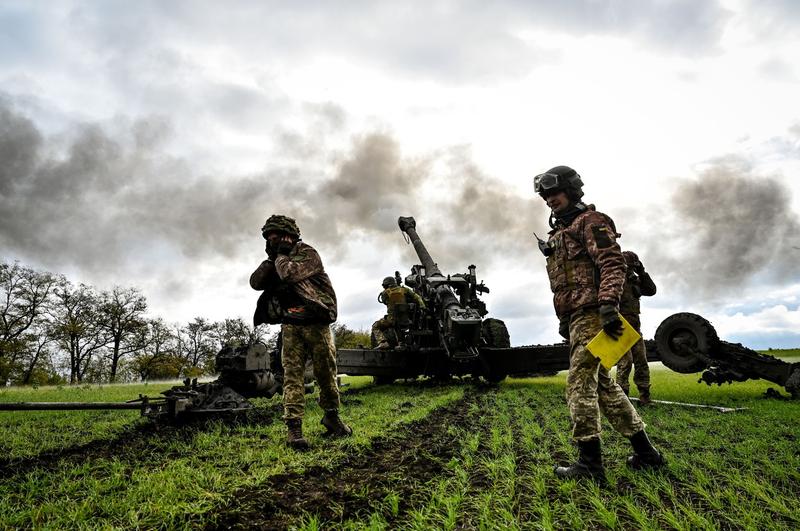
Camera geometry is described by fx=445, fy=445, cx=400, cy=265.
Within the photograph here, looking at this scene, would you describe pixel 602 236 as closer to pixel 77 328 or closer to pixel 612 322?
pixel 612 322

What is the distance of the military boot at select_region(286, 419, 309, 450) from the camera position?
3.55 m

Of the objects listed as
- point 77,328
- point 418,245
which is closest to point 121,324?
point 77,328

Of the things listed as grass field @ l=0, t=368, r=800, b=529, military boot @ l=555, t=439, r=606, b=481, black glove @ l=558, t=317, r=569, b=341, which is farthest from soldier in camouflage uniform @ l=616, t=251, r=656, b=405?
military boot @ l=555, t=439, r=606, b=481

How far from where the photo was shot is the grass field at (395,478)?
79.6 inches

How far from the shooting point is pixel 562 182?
326cm

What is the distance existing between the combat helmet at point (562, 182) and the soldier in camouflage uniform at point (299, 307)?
2.21 meters

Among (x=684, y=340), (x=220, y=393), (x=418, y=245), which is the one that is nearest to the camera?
(x=220, y=393)

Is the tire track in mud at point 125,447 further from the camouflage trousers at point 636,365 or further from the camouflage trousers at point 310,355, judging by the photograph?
the camouflage trousers at point 636,365

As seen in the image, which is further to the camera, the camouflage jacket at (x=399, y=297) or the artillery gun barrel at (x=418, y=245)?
the artillery gun barrel at (x=418, y=245)

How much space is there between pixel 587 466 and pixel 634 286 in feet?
13.1

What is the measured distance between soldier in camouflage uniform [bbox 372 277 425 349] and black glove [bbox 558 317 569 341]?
6724 mm

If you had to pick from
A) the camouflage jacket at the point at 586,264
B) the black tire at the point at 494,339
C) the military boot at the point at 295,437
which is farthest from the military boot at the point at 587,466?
the black tire at the point at 494,339

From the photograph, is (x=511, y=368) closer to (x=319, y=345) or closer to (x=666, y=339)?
(x=666, y=339)

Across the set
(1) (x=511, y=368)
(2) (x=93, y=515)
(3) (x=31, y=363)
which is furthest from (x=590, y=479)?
(3) (x=31, y=363)
